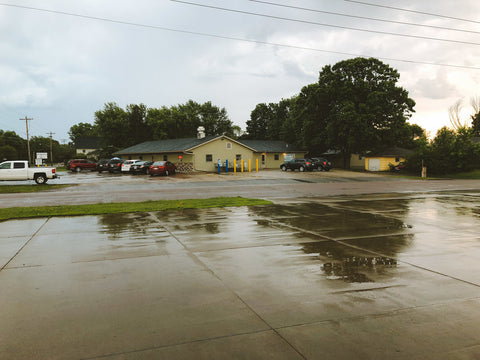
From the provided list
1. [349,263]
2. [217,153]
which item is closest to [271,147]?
[217,153]

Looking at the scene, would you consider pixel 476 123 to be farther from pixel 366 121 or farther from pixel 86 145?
pixel 86 145

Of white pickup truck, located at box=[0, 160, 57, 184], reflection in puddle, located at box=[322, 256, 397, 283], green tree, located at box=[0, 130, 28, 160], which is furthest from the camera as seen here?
green tree, located at box=[0, 130, 28, 160]

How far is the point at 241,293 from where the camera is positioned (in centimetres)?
470

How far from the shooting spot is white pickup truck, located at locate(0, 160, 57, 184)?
2870 cm

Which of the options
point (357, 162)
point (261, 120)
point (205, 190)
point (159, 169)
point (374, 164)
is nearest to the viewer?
point (205, 190)

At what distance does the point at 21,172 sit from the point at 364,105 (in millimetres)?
39693

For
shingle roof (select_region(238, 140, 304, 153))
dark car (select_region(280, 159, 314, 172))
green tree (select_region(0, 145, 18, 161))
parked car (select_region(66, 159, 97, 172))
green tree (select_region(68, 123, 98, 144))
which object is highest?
green tree (select_region(68, 123, 98, 144))

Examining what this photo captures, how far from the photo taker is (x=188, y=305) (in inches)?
169

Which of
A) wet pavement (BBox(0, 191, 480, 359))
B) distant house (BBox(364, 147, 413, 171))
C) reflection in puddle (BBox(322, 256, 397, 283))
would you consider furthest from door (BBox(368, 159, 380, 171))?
reflection in puddle (BBox(322, 256, 397, 283))

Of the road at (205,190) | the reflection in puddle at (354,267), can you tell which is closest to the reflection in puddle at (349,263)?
the reflection in puddle at (354,267)

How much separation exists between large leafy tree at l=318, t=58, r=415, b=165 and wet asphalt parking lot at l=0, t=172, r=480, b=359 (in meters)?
40.3

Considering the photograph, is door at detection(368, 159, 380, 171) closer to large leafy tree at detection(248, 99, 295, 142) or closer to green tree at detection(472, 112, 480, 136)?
large leafy tree at detection(248, 99, 295, 142)

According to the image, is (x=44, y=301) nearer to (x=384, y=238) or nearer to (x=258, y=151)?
(x=384, y=238)

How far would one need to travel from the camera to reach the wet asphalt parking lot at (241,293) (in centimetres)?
335
